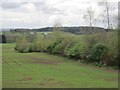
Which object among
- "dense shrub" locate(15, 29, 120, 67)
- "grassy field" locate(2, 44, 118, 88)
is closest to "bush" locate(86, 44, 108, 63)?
"dense shrub" locate(15, 29, 120, 67)

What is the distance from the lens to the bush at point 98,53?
32.5 metres

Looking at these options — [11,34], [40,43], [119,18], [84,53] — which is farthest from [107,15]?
[11,34]

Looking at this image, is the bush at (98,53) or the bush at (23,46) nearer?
the bush at (98,53)

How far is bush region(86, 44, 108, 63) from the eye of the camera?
32531 mm

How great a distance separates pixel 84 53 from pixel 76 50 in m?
3.62

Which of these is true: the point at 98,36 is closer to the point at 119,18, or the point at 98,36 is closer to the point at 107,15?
the point at 107,15

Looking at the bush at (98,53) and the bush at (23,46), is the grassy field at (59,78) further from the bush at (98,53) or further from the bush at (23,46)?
the bush at (23,46)

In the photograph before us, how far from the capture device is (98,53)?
109ft

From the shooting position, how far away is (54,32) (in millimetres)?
58656

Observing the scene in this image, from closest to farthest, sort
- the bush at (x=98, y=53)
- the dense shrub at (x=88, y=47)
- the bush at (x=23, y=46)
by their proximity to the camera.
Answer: the dense shrub at (x=88, y=47)
the bush at (x=98, y=53)
the bush at (x=23, y=46)

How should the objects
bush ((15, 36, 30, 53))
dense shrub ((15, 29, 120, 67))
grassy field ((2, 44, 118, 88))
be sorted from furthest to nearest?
bush ((15, 36, 30, 53)) < dense shrub ((15, 29, 120, 67)) < grassy field ((2, 44, 118, 88))

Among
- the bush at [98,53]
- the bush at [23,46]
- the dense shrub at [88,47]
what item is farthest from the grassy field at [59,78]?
the bush at [23,46]

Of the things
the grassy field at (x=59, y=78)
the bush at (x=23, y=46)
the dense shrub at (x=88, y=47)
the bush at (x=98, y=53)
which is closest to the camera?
the grassy field at (x=59, y=78)

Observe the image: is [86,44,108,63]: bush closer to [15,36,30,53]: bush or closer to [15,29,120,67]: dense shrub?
[15,29,120,67]: dense shrub
